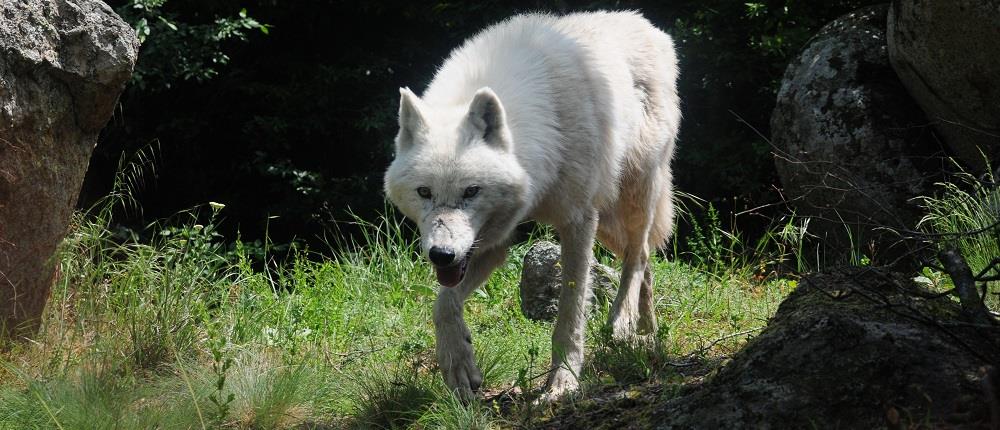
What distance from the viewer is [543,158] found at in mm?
3984

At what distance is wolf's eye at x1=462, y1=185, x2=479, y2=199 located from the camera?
3.69m

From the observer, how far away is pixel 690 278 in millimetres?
6008

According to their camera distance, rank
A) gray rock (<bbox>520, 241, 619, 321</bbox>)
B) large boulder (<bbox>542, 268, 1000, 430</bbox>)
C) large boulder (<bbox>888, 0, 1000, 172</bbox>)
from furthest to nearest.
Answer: gray rock (<bbox>520, 241, 619, 321</bbox>) → large boulder (<bbox>888, 0, 1000, 172</bbox>) → large boulder (<bbox>542, 268, 1000, 430</bbox>)

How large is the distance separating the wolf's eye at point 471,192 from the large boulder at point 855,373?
1.23m

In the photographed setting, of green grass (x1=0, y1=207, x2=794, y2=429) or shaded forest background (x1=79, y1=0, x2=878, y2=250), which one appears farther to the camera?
shaded forest background (x1=79, y1=0, x2=878, y2=250)

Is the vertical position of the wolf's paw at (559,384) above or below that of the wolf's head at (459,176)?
below

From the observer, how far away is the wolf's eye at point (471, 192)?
369 cm

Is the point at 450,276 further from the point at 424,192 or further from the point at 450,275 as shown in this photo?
the point at 424,192

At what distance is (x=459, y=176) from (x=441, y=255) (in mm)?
391

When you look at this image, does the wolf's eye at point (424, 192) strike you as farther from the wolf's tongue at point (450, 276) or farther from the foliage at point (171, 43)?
the foliage at point (171, 43)

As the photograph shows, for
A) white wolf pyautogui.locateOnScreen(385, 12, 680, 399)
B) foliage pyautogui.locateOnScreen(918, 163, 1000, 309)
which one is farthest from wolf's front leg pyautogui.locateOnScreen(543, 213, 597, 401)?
foliage pyautogui.locateOnScreen(918, 163, 1000, 309)

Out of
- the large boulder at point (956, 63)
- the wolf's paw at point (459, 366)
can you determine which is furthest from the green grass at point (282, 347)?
the large boulder at point (956, 63)

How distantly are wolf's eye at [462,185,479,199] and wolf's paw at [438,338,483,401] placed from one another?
0.64 meters

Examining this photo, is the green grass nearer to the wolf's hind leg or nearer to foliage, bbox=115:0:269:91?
the wolf's hind leg
